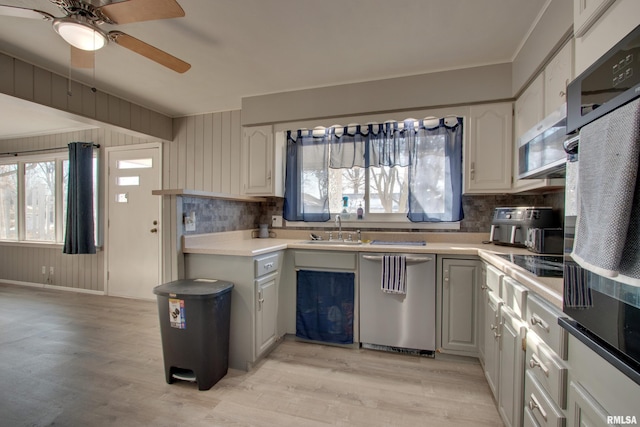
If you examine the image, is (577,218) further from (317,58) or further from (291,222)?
(291,222)

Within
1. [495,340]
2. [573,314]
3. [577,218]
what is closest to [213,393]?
[495,340]

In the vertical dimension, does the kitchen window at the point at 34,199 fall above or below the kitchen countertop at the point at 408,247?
above

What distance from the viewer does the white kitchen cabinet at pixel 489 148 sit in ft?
7.80

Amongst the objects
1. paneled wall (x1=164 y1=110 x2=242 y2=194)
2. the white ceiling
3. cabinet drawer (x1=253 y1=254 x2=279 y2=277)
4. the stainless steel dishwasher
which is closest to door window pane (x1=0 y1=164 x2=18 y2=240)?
paneled wall (x1=164 y1=110 x2=242 y2=194)

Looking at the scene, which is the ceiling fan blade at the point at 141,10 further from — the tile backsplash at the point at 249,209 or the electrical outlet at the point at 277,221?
the electrical outlet at the point at 277,221

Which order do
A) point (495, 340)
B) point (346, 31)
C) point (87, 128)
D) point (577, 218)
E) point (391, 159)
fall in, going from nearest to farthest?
point (577, 218), point (495, 340), point (346, 31), point (391, 159), point (87, 128)

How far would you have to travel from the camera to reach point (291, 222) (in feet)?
10.8

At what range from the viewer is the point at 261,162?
3.07 meters

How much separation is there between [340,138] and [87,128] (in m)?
3.83

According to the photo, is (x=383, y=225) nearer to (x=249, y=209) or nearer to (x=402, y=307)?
(x=402, y=307)

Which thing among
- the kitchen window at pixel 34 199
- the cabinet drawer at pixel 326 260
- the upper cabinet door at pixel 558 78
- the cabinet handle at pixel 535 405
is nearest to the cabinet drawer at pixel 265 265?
the cabinet drawer at pixel 326 260

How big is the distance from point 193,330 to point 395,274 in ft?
5.05

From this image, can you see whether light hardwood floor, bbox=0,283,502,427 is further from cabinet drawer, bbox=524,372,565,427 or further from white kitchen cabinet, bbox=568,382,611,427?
white kitchen cabinet, bbox=568,382,611,427

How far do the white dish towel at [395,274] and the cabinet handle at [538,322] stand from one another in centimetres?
112
